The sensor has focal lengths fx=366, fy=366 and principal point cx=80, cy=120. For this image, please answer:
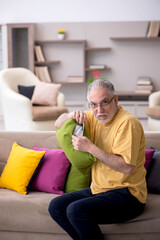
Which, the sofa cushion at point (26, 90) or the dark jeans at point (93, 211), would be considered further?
the sofa cushion at point (26, 90)

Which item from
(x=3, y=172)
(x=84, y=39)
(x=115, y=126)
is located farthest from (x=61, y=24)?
(x=115, y=126)

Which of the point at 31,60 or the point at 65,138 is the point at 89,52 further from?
the point at 65,138

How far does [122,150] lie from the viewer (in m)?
1.81

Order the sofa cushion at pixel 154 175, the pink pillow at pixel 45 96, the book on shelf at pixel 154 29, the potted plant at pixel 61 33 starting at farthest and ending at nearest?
the potted plant at pixel 61 33, the book on shelf at pixel 154 29, the pink pillow at pixel 45 96, the sofa cushion at pixel 154 175

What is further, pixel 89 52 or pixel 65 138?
pixel 89 52

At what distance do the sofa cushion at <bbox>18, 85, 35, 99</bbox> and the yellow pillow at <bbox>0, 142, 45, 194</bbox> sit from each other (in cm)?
276

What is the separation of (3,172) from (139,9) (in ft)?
17.0

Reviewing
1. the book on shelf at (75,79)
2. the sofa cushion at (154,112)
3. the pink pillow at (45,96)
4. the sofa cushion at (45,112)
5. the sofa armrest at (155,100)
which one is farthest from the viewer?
the book on shelf at (75,79)

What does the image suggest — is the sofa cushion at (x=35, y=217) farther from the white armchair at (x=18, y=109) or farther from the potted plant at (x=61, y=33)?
the potted plant at (x=61, y=33)

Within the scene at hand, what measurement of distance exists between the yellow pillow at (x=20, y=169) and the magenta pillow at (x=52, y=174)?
0.05 meters

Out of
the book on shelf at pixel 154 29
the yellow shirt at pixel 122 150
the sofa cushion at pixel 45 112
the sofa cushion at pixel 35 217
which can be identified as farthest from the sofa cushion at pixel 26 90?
the yellow shirt at pixel 122 150

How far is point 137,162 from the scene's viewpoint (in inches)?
75.0

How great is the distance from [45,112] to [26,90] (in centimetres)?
70

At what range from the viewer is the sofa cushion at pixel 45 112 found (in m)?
4.62
